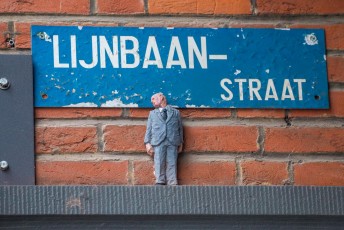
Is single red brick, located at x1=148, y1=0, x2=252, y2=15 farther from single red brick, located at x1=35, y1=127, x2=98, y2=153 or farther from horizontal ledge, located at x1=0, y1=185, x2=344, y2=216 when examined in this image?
horizontal ledge, located at x1=0, y1=185, x2=344, y2=216

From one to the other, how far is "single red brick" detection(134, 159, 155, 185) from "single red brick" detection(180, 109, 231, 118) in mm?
176

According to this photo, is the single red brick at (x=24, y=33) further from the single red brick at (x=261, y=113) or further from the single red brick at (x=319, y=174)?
the single red brick at (x=319, y=174)

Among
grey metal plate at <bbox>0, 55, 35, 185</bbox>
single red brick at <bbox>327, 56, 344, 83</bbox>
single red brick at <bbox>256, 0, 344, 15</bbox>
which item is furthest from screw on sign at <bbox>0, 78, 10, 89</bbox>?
single red brick at <bbox>327, 56, 344, 83</bbox>

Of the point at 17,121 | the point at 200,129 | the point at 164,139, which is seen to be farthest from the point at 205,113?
the point at 17,121

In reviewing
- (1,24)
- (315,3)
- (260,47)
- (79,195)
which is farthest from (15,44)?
(315,3)

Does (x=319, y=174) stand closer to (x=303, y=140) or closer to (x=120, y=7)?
(x=303, y=140)

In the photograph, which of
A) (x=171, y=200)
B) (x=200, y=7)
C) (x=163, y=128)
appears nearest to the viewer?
(x=171, y=200)

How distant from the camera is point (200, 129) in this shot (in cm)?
243

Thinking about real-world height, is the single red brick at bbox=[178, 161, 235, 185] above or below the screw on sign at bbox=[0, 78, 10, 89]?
below

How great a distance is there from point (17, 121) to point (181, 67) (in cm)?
48

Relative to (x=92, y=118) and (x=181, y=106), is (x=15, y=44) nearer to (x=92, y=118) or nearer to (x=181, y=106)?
(x=92, y=118)

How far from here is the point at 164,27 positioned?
2451 millimetres

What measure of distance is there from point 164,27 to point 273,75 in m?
0.34

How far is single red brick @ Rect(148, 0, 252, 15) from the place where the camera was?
2471mm
